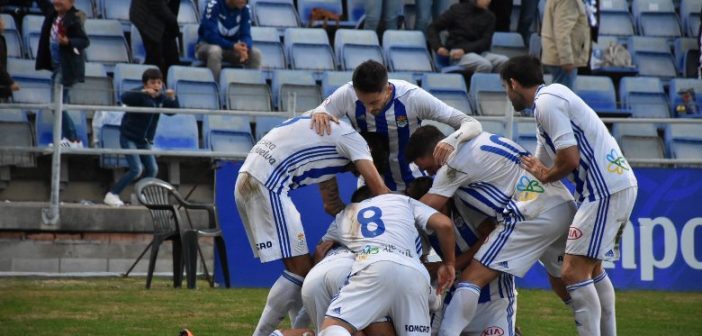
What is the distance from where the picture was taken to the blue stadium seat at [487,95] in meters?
18.6

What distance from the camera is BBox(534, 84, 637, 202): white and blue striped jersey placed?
9914mm

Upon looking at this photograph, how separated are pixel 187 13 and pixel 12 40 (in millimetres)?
2605

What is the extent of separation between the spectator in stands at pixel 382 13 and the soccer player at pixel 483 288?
9.86 m

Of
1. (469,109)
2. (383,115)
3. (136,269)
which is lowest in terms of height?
(136,269)

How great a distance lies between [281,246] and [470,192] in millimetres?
1414

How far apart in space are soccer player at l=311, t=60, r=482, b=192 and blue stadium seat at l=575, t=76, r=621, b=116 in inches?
346

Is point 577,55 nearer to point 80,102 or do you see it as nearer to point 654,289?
point 654,289

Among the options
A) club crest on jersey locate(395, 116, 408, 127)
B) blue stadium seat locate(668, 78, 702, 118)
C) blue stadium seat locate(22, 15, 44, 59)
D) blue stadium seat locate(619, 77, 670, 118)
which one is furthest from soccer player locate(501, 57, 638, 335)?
blue stadium seat locate(668, 78, 702, 118)

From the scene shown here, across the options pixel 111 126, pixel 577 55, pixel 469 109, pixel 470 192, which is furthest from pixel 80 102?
pixel 470 192

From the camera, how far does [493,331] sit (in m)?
9.98

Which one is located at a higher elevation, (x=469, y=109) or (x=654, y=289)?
(x=469, y=109)

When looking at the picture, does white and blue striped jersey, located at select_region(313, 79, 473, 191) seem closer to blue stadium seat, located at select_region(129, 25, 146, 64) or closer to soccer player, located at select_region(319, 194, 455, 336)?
soccer player, located at select_region(319, 194, 455, 336)

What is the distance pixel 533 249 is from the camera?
10.2m

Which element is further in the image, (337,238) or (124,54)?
(124,54)
